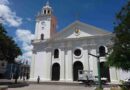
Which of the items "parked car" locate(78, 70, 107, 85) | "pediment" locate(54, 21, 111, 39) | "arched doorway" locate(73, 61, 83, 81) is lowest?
"parked car" locate(78, 70, 107, 85)

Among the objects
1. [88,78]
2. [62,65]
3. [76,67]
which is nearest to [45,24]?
[62,65]

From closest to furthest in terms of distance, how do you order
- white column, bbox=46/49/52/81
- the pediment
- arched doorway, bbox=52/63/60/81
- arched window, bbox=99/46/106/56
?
arched window, bbox=99/46/106/56
the pediment
white column, bbox=46/49/52/81
arched doorway, bbox=52/63/60/81

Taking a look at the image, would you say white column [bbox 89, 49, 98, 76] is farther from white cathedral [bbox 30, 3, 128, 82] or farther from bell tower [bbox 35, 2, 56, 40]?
bell tower [bbox 35, 2, 56, 40]

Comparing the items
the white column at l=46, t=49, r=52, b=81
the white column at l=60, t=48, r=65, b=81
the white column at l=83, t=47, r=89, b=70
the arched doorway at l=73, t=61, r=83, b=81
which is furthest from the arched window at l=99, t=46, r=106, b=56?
the white column at l=46, t=49, r=52, b=81

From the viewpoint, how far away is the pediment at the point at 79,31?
39841 mm

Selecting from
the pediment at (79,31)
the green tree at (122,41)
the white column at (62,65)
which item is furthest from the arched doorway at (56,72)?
the green tree at (122,41)

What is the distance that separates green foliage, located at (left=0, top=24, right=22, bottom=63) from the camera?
90.4 ft

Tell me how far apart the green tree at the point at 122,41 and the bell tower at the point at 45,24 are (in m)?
25.0

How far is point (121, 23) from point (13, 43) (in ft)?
63.7

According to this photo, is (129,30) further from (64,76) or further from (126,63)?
(64,76)

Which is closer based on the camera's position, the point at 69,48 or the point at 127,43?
the point at 127,43

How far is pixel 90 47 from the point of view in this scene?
3912 cm

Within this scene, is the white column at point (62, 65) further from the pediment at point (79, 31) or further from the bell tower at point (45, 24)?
the bell tower at point (45, 24)

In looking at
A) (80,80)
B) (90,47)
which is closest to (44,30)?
(90,47)
